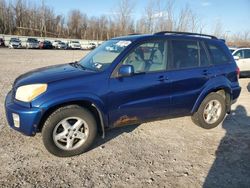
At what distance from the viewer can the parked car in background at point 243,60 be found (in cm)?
1127

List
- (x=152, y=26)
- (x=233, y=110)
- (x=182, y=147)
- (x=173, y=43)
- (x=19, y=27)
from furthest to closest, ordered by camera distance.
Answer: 1. (x=19, y=27)
2. (x=152, y=26)
3. (x=233, y=110)
4. (x=173, y=43)
5. (x=182, y=147)

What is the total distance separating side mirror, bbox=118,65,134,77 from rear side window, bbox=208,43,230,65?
2042 mm

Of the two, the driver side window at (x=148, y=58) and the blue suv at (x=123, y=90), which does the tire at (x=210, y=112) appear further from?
the driver side window at (x=148, y=58)

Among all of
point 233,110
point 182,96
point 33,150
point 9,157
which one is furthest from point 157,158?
point 233,110

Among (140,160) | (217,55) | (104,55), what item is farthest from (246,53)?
(140,160)

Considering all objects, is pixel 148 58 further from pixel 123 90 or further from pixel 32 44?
pixel 32 44

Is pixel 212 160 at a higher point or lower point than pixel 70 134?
lower

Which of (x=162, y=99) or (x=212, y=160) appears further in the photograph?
(x=162, y=99)

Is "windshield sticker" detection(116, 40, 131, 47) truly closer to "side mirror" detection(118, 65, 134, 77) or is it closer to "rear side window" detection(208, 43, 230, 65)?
"side mirror" detection(118, 65, 134, 77)

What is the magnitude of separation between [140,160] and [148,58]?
67.0 inches

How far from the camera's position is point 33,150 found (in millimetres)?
3816

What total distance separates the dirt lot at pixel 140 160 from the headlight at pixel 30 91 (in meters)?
0.91

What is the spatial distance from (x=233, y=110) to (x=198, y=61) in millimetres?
2416

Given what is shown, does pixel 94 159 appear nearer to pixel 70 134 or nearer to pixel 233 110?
pixel 70 134
